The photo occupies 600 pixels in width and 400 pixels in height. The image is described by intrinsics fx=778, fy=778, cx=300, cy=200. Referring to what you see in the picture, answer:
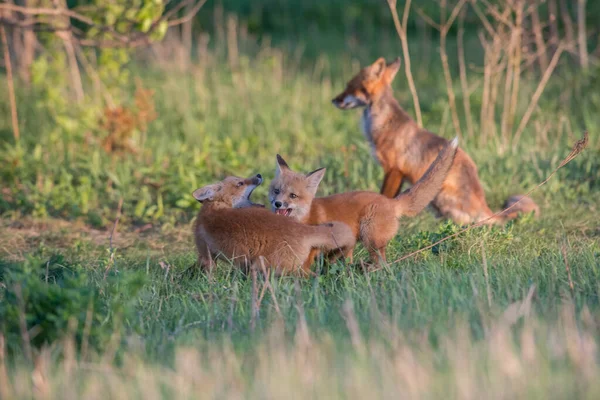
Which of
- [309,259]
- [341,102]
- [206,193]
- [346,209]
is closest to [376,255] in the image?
[346,209]

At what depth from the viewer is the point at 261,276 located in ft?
18.0

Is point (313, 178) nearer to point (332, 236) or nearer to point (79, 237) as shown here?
point (332, 236)

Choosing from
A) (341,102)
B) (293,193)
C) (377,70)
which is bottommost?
(293,193)

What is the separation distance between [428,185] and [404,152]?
5.82 ft

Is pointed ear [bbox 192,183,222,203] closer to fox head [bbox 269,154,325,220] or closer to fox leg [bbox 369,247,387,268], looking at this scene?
fox head [bbox 269,154,325,220]

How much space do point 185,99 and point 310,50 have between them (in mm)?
6281

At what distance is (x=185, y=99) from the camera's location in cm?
1216

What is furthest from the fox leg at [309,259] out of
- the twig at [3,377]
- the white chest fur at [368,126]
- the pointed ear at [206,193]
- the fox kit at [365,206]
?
the white chest fur at [368,126]

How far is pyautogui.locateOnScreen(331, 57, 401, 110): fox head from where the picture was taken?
845 centimetres

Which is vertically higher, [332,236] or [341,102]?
[341,102]

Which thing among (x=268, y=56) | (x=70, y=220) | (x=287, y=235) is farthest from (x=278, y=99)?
(x=287, y=235)

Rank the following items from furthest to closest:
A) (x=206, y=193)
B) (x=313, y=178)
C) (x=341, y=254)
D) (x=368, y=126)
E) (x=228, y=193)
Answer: (x=368, y=126) < (x=313, y=178) < (x=228, y=193) < (x=206, y=193) < (x=341, y=254)

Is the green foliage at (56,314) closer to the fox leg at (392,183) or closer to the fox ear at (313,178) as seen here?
the fox ear at (313,178)

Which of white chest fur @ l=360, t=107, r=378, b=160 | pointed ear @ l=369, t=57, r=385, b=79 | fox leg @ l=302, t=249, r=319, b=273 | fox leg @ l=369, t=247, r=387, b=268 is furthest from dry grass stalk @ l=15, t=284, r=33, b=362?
pointed ear @ l=369, t=57, r=385, b=79
